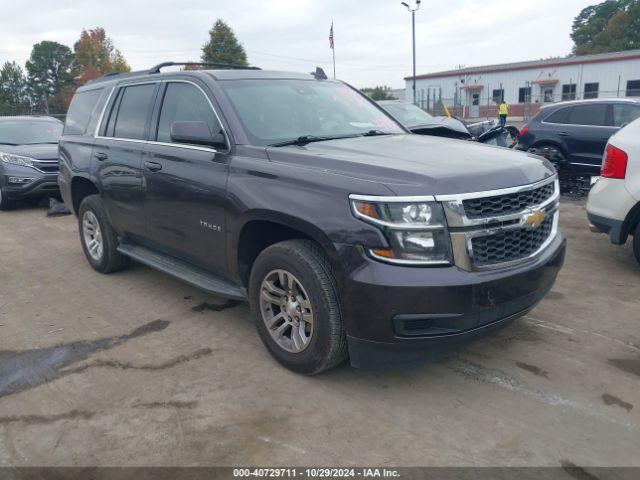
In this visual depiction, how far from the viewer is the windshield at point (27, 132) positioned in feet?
34.6

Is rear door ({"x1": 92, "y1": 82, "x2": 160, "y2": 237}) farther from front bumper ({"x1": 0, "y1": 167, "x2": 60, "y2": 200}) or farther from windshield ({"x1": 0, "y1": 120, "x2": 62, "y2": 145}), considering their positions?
windshield ({"x1": 0, "y1": 120, "x2": 62, "y2": 145})

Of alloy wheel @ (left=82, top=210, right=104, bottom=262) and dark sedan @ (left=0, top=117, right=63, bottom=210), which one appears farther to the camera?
dark sedan @ (left=0, top=117, right=63, bottom=210)

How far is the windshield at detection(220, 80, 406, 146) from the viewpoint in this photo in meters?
3.94

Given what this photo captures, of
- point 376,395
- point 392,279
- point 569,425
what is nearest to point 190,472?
point 376,395

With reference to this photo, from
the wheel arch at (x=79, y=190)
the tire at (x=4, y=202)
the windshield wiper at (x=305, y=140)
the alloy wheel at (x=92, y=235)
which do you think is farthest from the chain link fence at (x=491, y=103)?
the windshield wiper at (x=305, y=140)

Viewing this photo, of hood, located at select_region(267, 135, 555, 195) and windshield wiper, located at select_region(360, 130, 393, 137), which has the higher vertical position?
windshield wiper, located at select_region(360, 130, 393, 137)

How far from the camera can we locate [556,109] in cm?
1021

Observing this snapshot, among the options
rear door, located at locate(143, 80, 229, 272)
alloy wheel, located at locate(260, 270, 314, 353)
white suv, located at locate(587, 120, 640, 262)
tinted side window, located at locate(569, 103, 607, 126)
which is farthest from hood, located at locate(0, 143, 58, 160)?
tinted side window, located at locate(569, 103, 607, 126)

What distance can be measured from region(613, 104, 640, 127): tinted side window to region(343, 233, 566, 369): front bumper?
7.53 meters

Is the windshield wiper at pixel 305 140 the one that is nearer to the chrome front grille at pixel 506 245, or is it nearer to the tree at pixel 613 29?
the chrome front grille at pixel 506 245

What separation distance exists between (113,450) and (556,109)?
9.80 meters

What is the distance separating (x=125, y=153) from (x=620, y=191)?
4.59 metres

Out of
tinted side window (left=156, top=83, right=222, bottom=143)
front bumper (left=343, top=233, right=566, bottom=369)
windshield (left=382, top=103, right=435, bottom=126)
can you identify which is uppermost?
tinted side window (left=156, top=83, right=222, bottom=143)

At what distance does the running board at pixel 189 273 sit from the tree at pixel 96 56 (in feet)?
196
